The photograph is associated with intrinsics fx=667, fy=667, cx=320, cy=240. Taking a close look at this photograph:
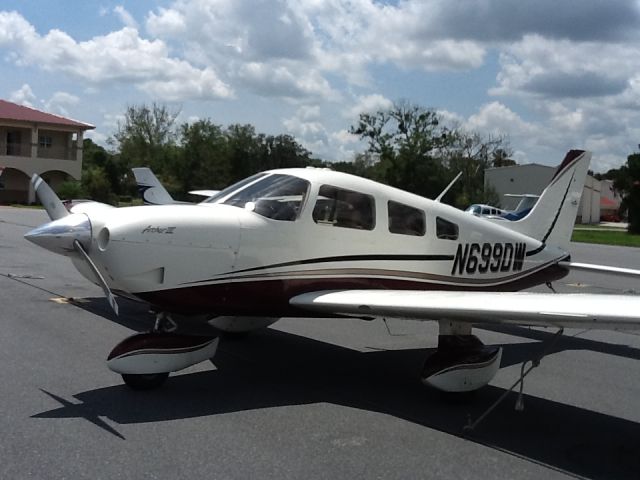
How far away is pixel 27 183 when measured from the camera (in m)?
58.7

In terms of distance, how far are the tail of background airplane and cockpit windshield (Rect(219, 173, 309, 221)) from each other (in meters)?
3.91

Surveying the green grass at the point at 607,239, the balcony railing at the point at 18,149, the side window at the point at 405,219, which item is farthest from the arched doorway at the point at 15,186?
the side window at the point at 405,219

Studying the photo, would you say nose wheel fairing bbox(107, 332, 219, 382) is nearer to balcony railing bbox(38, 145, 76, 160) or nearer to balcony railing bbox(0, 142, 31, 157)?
balcony railing bbox(0, 142, 31, 157)

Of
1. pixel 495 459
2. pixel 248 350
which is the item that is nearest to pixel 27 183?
pixel 248 350

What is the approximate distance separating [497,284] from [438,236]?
1.31 metres

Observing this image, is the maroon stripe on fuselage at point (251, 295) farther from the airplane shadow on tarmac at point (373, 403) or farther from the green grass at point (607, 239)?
the green grass at point (607, 239)

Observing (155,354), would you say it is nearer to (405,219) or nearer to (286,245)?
(286,245)

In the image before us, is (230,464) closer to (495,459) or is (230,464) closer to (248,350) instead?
(495,459)

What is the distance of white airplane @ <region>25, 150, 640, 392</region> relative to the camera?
5.75 m

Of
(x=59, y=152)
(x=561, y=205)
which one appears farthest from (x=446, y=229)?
(x=59, y=152)

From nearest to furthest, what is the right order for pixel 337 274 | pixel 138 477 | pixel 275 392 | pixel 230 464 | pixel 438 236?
pixel 138 477 < pixel 230 464 < pixel 275 392 < pixel 337 274 < pixel 438 236

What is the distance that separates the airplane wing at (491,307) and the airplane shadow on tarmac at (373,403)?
2.70 ft

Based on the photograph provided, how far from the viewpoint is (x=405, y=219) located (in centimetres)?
747

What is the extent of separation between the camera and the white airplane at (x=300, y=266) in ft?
18.9
